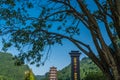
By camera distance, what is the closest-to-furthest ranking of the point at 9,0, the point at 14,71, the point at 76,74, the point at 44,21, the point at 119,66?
the point at 119,66, the point at 9,0, the point at 44,21, the point at 76,74, the point at 14,71

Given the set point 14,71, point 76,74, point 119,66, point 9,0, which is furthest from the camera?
point 14,71

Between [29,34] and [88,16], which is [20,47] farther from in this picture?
[88,16]

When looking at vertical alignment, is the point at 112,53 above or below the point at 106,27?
below

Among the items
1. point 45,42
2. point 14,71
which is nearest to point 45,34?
point 45,42

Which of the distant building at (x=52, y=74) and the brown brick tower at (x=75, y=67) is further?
the distant building at (x=52, y=74)

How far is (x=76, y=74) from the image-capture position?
2897cm

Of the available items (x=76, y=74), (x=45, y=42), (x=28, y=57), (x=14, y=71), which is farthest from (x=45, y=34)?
(x=14, y=71)

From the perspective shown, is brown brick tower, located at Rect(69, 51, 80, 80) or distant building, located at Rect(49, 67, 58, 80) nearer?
brown brick tower, located at Rect(69, 51, 80, 80)

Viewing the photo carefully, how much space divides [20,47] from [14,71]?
17125cm

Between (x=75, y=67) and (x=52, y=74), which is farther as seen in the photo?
(x=52, y=74)

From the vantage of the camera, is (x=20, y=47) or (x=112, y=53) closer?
(x=112, y=53)

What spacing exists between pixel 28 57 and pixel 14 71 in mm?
171077

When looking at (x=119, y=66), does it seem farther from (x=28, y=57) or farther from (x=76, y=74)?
(x=76, y=74)

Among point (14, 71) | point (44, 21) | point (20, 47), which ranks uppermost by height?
point (14, 71)
